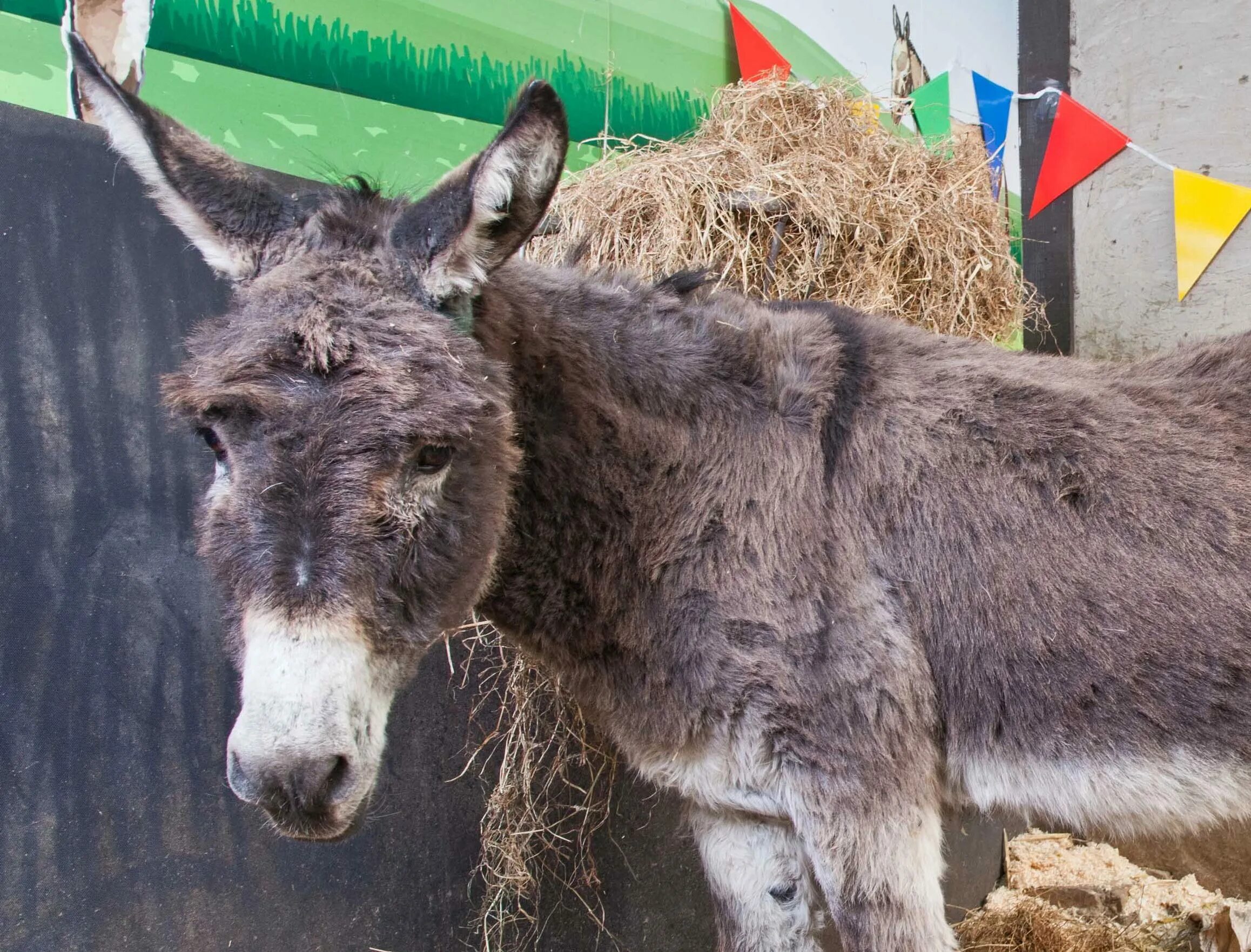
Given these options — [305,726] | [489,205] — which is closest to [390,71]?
[489,205]

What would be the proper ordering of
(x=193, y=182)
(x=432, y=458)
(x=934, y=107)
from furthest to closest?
(x=934, y=107)
(x=193, y=182)
(x=432, y=458)

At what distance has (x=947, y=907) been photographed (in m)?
3.94

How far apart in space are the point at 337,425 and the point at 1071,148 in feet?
17.4

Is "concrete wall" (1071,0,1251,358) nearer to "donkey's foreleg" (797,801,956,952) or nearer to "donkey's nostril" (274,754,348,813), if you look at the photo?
"donkey's foreleg" (797,801,956,952)

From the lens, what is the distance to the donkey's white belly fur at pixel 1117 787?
6.44 ft

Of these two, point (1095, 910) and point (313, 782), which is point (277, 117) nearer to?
point (313, 782)

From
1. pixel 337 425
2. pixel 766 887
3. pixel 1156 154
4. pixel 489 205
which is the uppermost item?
pixel 1156 154

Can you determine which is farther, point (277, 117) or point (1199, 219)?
point (1199, 219)

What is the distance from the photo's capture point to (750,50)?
440 cm

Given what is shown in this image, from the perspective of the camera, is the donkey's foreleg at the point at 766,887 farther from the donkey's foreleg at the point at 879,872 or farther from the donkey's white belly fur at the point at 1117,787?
the donkey's white belly fur at the point at 1117,787

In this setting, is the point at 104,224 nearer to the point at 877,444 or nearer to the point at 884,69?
the point at 877,444

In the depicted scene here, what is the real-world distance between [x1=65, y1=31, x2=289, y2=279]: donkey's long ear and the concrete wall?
4.99 meters

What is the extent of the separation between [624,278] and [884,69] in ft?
Answer: 12.6

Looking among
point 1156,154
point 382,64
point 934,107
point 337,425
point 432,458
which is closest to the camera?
point 337,425
